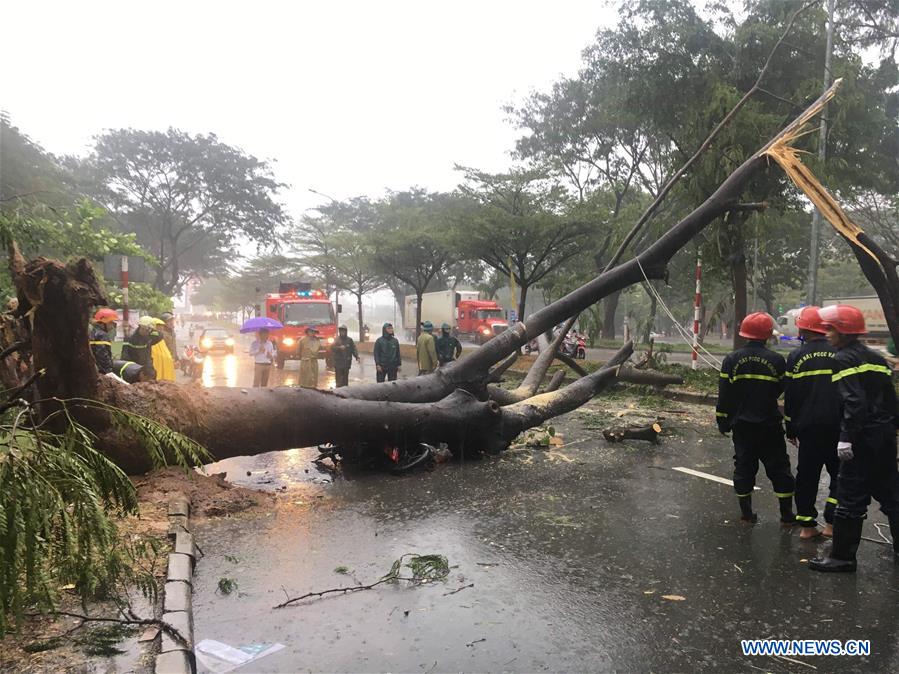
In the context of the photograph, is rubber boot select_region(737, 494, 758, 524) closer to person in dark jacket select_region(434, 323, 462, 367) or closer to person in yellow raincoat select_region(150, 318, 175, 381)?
person in yellow raincoat select_region(150, 318, 175, 381)

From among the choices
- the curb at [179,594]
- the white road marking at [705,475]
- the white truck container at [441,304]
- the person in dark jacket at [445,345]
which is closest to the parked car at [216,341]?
the person in dark jacket at [445,345]

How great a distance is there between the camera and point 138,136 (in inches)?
1152

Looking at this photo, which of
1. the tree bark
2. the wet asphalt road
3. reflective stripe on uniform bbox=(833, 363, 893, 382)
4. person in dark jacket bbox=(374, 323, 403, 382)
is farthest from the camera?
the tree bark

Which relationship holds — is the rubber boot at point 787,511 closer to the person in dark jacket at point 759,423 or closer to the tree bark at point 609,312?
the person in dark jacket at point 759,423

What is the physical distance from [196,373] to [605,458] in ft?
42.7

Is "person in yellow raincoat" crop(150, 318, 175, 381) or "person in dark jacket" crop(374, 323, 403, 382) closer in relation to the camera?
"person in yellow raincoat" crop(150, 318, 175, 381)

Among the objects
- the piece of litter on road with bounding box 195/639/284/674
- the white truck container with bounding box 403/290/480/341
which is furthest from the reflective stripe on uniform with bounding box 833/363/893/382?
the white truck container with bounding box 403/290/480/341

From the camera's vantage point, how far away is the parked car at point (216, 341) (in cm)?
2148

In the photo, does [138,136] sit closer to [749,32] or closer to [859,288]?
[749,32]

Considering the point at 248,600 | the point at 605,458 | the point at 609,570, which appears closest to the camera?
the point at 248,600

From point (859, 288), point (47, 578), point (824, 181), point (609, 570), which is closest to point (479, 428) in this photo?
point (609, 570)

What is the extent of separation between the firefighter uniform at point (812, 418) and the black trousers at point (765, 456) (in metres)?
0.12

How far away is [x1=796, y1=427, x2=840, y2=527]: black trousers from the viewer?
407 centimetres

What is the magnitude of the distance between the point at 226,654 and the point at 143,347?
578cm
